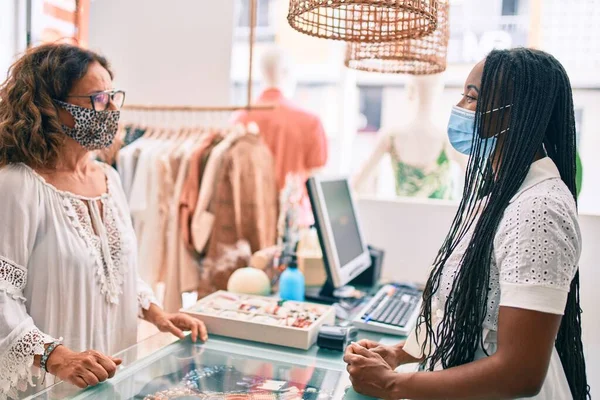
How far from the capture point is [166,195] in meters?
2.81

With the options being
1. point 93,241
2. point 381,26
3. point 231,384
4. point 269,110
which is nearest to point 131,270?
point 93,241

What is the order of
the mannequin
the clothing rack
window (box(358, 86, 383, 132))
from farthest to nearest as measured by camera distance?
window (box(358, 86, 383, 132))
the clothing rack
the mannequin

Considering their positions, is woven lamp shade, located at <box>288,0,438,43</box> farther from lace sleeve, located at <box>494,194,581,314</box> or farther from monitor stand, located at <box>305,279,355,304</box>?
monitor stand, located at <box>305,279,355,304</box>

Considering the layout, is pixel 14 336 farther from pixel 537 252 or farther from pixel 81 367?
pixel 537 252

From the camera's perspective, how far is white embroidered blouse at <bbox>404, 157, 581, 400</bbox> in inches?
36.3

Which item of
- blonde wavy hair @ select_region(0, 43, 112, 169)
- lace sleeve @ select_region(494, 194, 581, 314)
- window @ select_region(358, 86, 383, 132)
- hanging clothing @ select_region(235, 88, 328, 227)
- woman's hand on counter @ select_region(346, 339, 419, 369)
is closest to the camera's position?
lace sleeve @ select_region(494, 194, 581, 314)

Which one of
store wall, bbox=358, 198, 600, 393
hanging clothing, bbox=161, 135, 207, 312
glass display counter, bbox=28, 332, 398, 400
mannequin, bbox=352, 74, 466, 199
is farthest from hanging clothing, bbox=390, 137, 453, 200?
glass display counter, bbox=28, 332, 398, 400

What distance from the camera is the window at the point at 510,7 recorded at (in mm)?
3549

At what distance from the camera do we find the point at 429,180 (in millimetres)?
2869

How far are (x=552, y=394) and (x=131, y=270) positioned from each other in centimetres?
120

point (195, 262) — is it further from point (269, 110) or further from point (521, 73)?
point (521, 73)

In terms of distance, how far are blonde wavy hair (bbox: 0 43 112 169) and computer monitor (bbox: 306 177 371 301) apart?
86cm

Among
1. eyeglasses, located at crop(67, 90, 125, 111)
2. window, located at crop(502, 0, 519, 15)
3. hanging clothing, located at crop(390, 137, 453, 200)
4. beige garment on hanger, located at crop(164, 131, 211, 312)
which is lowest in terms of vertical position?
beige garment on hanger, located at crop(164, 131, 211, 312)

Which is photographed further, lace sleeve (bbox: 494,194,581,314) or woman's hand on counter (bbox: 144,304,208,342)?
woman's hand on counter (bbox: 144,304,208,342)
